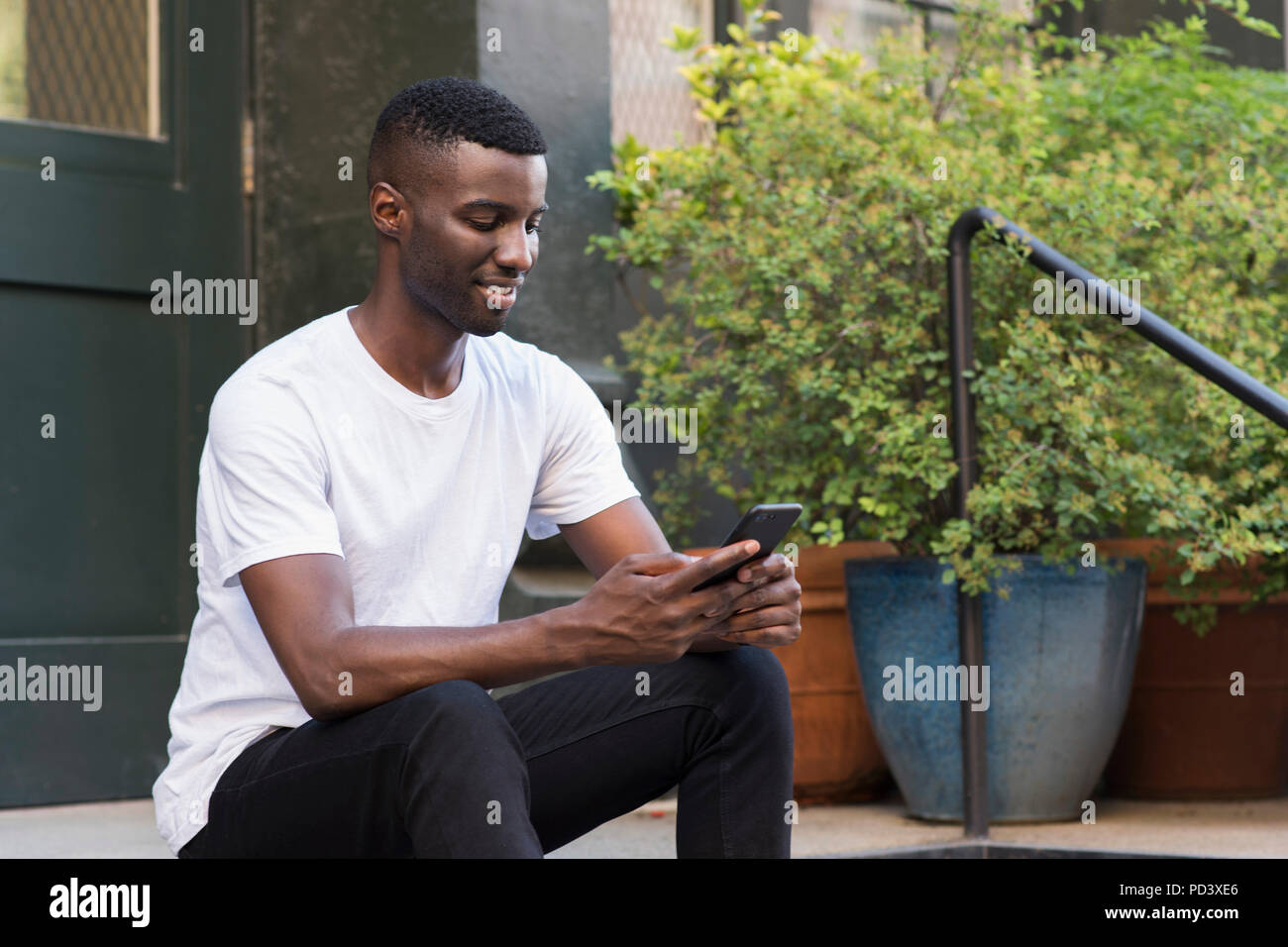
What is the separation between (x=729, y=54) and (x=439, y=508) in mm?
2765

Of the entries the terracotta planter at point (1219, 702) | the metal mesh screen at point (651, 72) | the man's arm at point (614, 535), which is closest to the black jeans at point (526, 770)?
the man's arm at point (614, 535)

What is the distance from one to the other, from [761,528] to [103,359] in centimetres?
245

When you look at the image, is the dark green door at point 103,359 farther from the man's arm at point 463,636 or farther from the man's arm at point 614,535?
the man's arm at point 463,636

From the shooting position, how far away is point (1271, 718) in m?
4.20

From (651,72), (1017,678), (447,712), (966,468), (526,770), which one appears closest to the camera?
(447,712)

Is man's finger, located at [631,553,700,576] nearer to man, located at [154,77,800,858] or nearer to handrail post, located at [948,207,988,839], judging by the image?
man, located at [154,77,800,858]

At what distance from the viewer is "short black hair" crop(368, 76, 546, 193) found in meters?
2.18

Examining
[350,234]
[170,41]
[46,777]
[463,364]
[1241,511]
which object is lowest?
[46,777]

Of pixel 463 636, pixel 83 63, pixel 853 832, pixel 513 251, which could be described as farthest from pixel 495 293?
pixel 83 63

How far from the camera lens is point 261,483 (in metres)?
1.98

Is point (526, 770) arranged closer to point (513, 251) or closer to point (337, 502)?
point (337, 502)

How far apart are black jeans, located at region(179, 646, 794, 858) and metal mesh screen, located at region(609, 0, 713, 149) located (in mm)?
3037
